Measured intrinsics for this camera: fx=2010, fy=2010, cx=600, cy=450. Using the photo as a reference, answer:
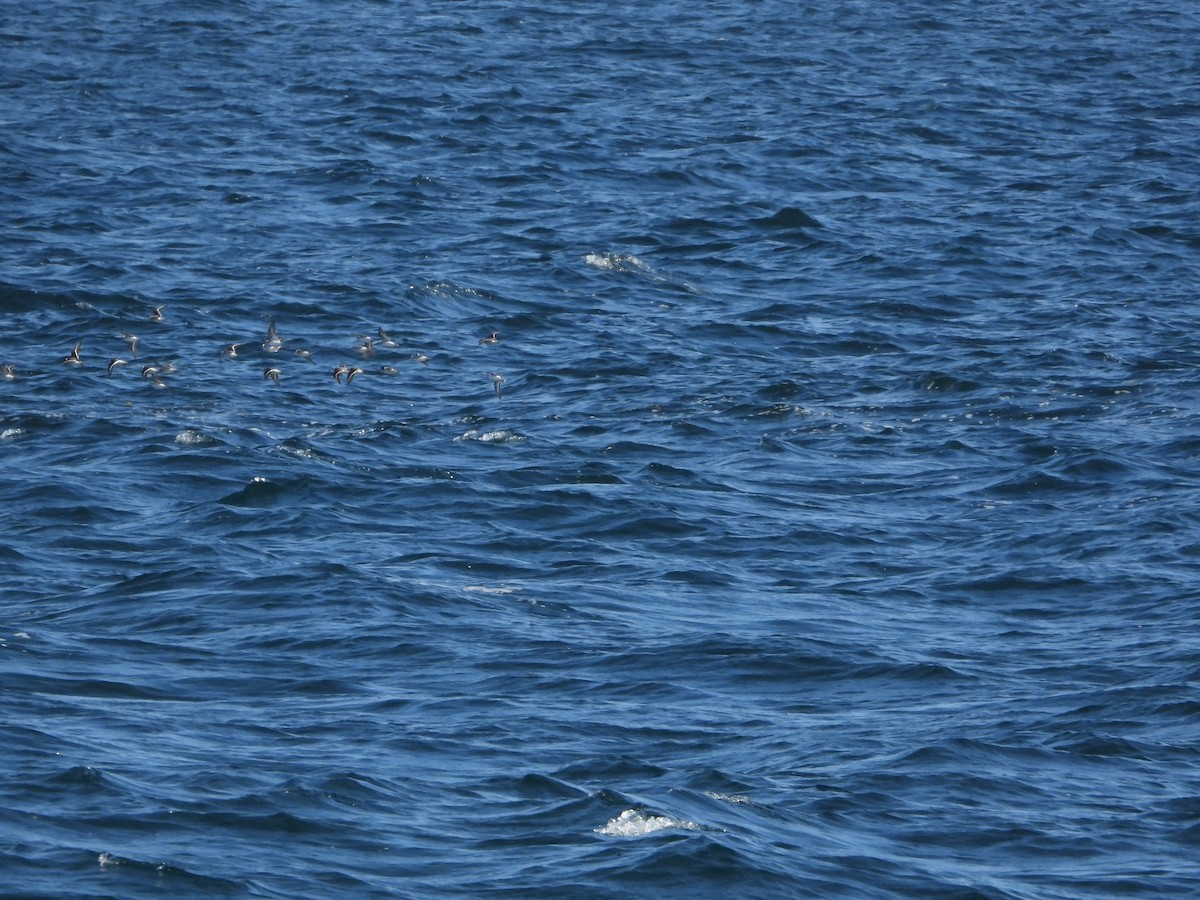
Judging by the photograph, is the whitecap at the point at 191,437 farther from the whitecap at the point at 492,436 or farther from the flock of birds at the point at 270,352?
the whitecap at the point at 492,436

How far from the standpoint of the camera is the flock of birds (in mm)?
28703

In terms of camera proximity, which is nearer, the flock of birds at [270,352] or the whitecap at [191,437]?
the whitecap at [191,437]

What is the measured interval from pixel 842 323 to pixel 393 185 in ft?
39.3

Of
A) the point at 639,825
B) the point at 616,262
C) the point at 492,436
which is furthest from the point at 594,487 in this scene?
the point at 616,262

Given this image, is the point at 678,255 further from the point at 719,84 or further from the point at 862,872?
the point at 862,872

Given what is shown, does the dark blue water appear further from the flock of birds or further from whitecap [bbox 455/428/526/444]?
whitecap [bbox 455/428/526/444]

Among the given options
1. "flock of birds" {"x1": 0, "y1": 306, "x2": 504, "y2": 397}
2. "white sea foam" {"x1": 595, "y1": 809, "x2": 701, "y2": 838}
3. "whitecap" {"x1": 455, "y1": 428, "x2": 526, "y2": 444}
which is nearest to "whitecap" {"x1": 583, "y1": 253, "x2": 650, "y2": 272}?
"flock of birds" {"x1": 0, "y1": 306, "x2": 504, "y2": 397}

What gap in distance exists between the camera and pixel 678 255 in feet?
120

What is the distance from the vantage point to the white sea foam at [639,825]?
53.1 ft

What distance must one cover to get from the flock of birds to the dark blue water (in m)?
0.11

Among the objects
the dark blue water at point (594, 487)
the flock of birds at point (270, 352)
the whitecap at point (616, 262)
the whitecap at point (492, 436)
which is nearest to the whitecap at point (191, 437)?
the dark blue water at point (594, 487)

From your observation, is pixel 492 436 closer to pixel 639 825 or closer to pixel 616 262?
pixel 616 262

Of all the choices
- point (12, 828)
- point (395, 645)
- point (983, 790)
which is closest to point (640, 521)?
point (395, 645)

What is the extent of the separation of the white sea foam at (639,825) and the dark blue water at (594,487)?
4 centimetres
